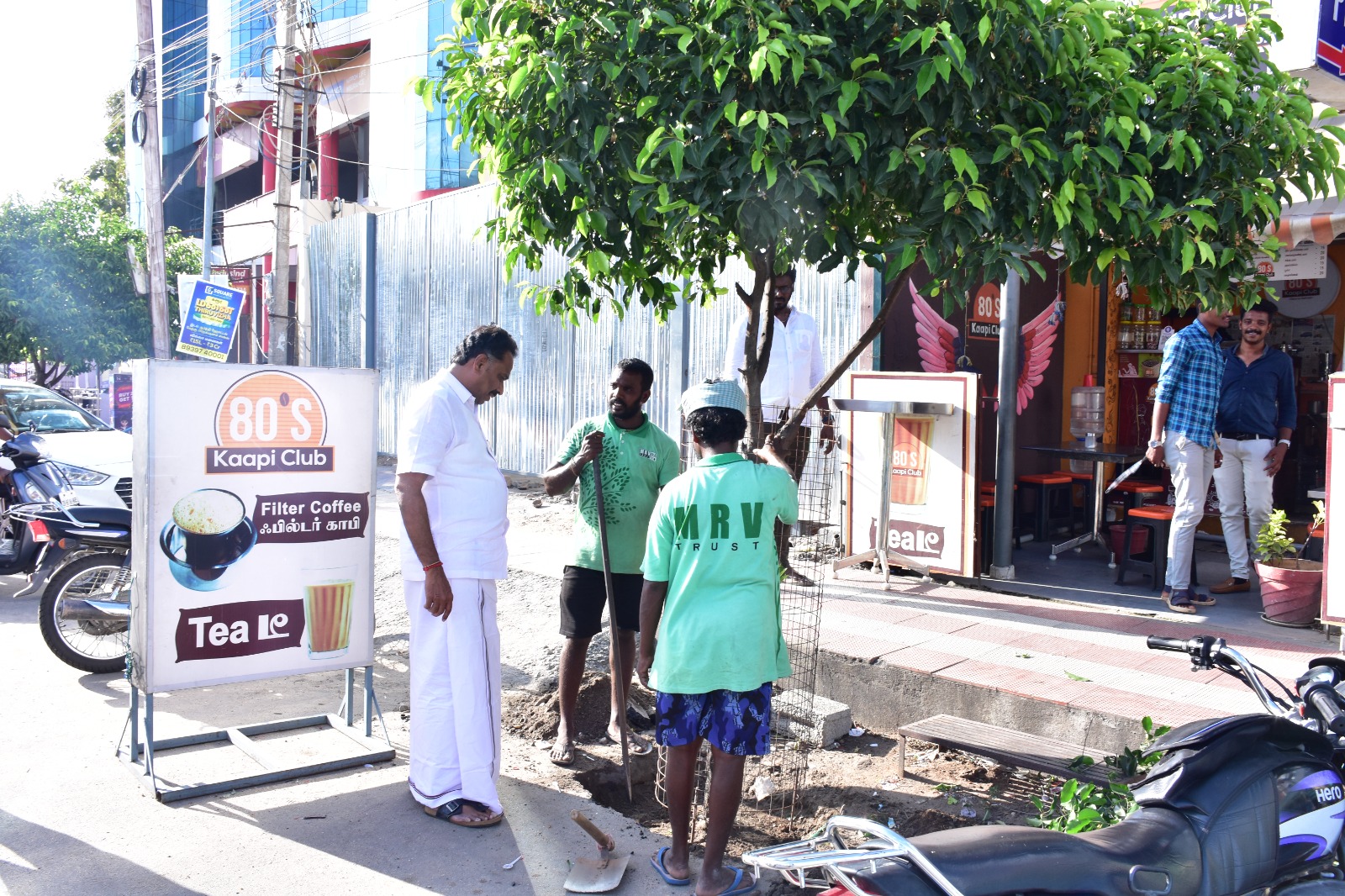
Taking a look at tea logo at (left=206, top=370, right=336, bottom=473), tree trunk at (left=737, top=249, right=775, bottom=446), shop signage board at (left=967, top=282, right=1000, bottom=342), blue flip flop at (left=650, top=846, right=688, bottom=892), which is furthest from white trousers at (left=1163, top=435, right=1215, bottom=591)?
tea logo at (left=206, top=370, right=336, bottom=473)

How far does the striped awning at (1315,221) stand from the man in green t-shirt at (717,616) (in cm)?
482

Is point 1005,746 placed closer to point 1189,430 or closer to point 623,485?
point 623,485

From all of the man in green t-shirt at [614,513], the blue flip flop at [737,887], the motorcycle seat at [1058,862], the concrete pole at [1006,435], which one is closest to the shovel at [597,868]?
the blue flip flop at [737,887]

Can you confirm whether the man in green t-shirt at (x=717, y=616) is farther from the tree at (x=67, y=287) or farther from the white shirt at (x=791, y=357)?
the tree at (x=67, y=287)

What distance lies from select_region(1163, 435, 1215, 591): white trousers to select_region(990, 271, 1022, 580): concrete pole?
1142mm

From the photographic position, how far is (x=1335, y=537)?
5996 mm

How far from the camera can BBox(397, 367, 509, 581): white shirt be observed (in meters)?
4.19

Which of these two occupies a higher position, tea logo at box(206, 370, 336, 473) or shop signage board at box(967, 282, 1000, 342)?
shop signage board at box(967, 282, 1000, 342)

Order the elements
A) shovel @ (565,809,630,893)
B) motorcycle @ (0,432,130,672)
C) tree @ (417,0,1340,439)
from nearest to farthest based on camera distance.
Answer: tree @ (417,0,1340,439) < shovel @ (565,809,630,893) < motorcycle @ (0,432,130,672)

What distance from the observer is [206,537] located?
4637 mm

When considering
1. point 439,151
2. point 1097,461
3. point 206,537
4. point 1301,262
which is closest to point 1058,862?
point 206,537

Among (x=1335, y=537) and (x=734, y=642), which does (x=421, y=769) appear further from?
(x=1335, y=537)

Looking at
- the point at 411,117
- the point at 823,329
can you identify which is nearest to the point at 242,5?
the point at 411,117

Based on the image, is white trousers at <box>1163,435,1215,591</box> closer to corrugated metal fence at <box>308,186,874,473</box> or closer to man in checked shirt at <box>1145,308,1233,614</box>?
man in checked shirt at <box>1145,308,1233,614</box>
